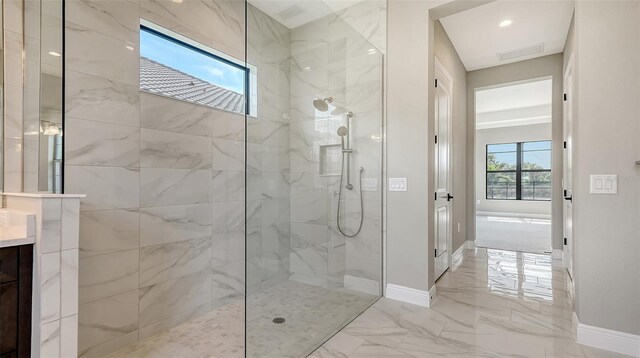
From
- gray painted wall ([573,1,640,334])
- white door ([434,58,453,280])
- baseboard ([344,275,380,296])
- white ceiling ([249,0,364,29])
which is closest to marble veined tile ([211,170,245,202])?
baseboard ([344,275,380,296])

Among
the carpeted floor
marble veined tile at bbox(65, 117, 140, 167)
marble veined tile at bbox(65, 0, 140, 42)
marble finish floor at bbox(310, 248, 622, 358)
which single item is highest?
marble veined tile at bbox(65, 0, 140, 42)

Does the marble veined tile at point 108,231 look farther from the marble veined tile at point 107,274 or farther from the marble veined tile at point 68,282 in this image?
the marble veined tile at point 68,282

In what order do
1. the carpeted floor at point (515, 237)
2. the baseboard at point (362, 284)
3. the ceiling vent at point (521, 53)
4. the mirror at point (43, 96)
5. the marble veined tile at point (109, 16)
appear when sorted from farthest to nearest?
1. the carpeted floor at point (515, 237)
2. the ceiling vent at point (521, 53)
3. the baseboard at point (362, 284)
4. the marble veined tile at point (109, 16)
5. the mirror at point (43, 96)

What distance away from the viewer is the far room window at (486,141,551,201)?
9.48 meters

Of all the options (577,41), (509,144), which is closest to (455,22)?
(577,41)

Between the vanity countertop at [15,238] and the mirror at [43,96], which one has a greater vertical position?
the mirror at [43,96]

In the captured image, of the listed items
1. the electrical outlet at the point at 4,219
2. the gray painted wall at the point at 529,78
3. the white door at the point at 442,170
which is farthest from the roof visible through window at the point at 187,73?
the gray painted wall at the point at 529,78

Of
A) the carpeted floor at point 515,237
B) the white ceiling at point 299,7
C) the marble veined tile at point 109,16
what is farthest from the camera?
the carpeted floor at point 515,237

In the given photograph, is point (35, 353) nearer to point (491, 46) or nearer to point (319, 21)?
point (319, 21)

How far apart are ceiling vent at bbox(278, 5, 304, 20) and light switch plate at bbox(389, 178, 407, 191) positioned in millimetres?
1649

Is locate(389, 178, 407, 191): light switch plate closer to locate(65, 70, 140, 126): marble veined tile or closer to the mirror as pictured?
locate(65, 70, 140, 126): marble veined tile

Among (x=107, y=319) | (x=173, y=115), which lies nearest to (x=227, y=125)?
(x=173, y=115)

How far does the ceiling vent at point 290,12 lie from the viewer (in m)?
2.16

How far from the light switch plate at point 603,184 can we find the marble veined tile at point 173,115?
293cm
